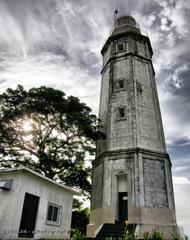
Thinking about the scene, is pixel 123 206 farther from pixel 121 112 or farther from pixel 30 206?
pixel 30 206

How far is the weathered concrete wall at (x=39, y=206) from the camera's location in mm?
8453

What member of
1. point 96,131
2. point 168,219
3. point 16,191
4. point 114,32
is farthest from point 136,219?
point 114,32

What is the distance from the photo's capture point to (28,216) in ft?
30.5

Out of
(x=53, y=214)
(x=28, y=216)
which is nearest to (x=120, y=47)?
(x=53, y=214)

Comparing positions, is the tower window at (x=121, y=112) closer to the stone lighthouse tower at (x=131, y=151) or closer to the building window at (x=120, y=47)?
the stone lighthouse tower at (x=131, y=151)

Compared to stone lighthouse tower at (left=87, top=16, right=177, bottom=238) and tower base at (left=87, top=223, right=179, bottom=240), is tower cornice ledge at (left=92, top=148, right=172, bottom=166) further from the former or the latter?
tower base at (left=87, top=223, right=179, bottom=240)

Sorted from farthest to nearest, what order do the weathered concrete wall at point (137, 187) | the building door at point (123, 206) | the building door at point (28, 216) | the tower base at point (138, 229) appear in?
the building door at point (123, 206)
the weathered concrete wall at point (137, 187)
the tower base at point (138, 229)
the building door at point (28, 216)

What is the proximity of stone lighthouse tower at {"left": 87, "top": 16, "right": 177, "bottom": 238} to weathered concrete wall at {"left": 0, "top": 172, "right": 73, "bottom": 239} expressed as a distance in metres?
2.46

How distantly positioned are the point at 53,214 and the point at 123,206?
5224 mm

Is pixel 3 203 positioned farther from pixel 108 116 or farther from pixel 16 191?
pixel 108 116

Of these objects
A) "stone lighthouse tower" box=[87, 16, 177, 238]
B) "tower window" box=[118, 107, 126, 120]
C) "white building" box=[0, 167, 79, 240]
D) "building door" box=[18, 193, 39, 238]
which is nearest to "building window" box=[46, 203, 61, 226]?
"white building" box=[0, 167, 79, 240]

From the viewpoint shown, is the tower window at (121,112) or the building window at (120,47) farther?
the building window at (120,47)

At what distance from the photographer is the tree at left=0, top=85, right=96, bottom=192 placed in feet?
50.2

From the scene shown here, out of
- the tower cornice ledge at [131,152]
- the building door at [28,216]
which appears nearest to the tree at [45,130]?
the tower cornice ledge at [131,152]
